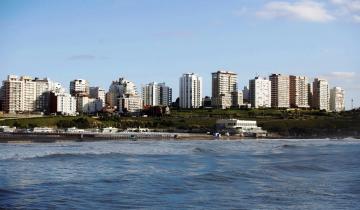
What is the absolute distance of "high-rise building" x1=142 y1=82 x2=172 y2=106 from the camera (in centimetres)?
16912

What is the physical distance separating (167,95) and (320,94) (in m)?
46.1

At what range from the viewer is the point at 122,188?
61.7 feet

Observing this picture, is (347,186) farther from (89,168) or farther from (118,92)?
(118,92)

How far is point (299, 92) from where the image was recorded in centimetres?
15688

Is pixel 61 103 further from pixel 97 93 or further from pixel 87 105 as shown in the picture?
pixel 97 93

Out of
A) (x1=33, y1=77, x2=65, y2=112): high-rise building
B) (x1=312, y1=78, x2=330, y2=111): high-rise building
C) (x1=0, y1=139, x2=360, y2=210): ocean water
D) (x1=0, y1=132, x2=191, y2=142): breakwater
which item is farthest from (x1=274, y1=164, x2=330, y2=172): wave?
(x1=312, y1=78, x2=330, y2=111): high-rise building

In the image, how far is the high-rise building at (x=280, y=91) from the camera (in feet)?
503

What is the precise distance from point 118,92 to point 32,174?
13763 cm

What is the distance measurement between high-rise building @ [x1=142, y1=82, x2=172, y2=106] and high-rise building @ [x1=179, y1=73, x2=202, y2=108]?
14.6 m

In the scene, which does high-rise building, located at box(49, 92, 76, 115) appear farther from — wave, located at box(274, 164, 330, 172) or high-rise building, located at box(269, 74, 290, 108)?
wave, located at box(274, 164, 330, 172)

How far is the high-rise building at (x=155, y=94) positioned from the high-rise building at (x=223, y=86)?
1610 cm

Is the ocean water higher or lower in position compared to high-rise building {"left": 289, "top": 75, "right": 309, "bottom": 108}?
lower

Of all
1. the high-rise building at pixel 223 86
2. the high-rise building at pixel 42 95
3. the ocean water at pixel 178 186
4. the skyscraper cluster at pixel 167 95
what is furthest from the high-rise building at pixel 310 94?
the ocean water at pixel 178 186

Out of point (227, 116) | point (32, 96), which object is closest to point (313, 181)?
point (227, 116)
